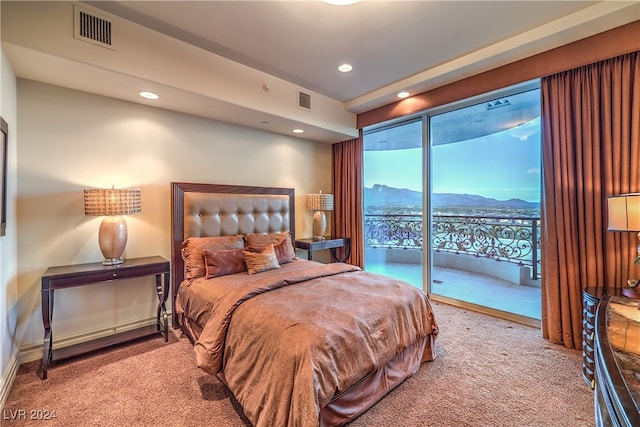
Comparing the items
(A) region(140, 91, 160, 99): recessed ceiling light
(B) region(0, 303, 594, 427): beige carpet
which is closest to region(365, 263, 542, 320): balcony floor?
(B) region(0, 303, 594, 427): beige carpet

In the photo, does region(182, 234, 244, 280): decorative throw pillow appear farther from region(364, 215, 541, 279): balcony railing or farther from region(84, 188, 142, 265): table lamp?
region(364, 215, 541, 279): balcony railing

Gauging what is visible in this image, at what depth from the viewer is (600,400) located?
0.76 meters

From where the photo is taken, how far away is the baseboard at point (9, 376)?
1868 millimetres

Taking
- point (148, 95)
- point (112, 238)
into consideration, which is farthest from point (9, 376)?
point (148, 95)

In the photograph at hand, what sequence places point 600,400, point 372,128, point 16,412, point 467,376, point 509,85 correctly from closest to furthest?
point 600,400 < point 16,412 < point 467,376 < point 509,85 < point 372,128

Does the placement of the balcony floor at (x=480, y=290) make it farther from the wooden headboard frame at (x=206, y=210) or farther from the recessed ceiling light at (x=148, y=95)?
the recessed ceiling light at (x=148, y=95)

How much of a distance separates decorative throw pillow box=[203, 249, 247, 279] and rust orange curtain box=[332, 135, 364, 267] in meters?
2.16

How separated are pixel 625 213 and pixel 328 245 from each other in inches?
124

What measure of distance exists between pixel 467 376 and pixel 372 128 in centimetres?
362

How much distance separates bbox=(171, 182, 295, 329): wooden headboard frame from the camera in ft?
10.3

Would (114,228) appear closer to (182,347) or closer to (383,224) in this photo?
(182,347)

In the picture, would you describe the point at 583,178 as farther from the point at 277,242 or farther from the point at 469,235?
the point at 277,242

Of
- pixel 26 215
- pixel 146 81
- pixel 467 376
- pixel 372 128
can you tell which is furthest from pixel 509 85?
pixel 26 215

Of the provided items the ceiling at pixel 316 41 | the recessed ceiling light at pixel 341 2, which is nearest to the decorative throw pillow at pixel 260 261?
the ceiling at pixel 316 41
